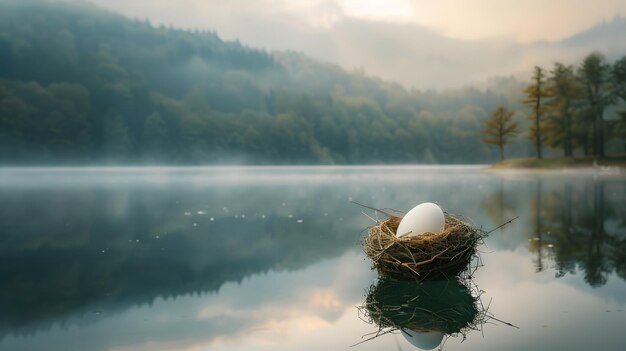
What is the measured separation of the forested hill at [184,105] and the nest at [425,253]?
59468 mm

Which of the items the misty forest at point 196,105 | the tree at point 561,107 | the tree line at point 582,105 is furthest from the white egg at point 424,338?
the misty forest at point 196,105

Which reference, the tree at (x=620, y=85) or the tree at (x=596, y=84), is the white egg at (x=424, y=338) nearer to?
the tree at (x=596, y=84)

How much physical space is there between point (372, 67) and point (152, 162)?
5078 cm

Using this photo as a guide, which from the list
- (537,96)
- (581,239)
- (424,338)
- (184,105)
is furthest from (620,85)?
(184,105)

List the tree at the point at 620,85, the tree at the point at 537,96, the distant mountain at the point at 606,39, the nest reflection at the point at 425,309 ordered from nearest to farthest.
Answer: the nest reflection at the point at 425,309 → the tree at the point at 620,85 → the tree at the point at 537,96 → the distant mountain at the point at 606,39

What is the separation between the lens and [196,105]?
277 feet

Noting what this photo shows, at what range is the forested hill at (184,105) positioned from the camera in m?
67.6

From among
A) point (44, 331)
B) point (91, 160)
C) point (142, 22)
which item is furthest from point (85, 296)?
point (142, 22)

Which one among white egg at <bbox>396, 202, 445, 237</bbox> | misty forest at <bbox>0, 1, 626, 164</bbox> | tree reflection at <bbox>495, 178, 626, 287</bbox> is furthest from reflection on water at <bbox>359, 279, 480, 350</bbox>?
misty forest at <bbox>0, 1, 626, 164</bbox>

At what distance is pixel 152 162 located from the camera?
7012 cm

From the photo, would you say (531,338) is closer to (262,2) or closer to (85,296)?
(85,296)

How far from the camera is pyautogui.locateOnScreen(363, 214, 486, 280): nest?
4.46 meters

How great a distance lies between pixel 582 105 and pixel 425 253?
42.5 meters

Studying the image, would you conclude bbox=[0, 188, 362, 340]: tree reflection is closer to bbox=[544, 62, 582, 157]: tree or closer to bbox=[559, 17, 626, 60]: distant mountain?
bbox=[544, 62, 582, 157]: tree
